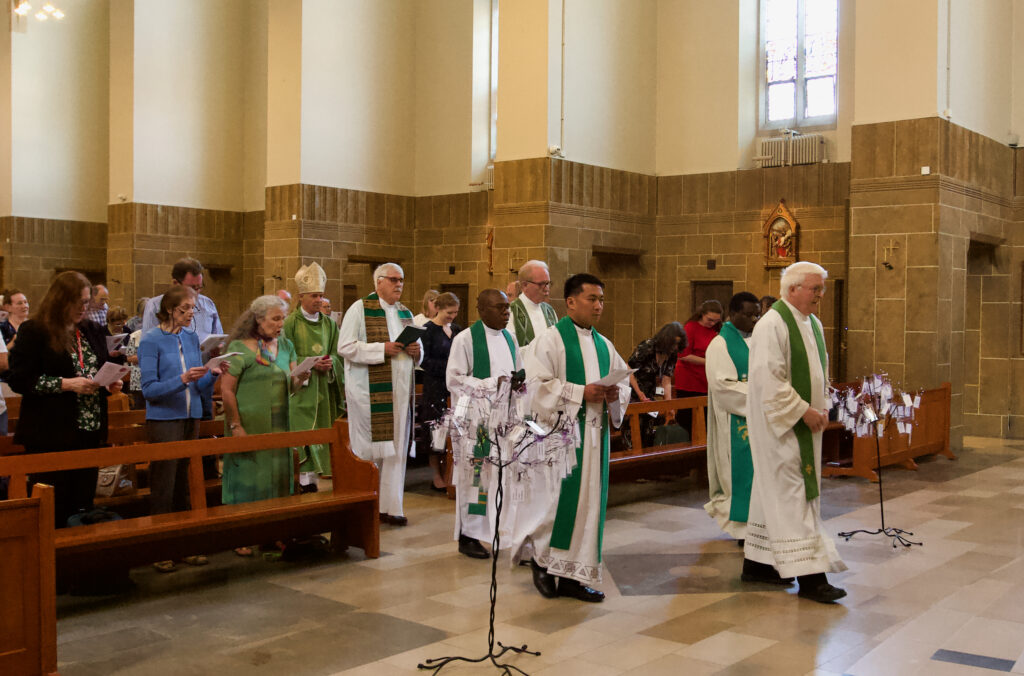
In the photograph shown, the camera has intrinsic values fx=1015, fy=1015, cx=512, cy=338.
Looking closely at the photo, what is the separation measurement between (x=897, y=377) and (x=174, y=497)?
307 inches

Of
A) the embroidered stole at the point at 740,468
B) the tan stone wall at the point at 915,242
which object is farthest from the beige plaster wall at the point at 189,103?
the embroidered stole at the point at 740,468

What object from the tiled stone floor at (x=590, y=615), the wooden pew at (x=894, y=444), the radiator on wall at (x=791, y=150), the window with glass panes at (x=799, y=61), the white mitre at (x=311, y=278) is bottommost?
the tiled stone floor at (x=590, y=615)

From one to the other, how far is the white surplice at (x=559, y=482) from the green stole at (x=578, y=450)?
0.07 feet

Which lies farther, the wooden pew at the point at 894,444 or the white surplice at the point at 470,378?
the wooden pew at the point at 894,444

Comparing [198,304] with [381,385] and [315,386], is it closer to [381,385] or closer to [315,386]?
[315,386]

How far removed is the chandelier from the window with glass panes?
11.1 meters

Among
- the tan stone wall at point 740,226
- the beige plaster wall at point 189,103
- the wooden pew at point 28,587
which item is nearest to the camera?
the wooden pew at point 28,587

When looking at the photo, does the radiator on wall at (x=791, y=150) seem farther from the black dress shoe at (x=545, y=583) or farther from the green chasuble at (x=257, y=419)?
the black dress shoe at (x=545, y=583)

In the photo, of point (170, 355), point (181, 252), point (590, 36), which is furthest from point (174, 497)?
point (181, 252)

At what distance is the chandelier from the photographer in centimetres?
1675

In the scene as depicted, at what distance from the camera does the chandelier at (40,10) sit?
1675cm

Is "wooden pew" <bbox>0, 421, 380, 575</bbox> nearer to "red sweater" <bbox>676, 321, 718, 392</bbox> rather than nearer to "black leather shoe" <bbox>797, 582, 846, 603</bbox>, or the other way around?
"black leather shoe" <bbox>797, 582, 846, 603</bbox>

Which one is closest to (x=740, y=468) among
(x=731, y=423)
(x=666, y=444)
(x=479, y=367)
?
(x=731, y=423)

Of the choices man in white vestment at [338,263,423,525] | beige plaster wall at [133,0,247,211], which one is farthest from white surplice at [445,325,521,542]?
beige plaster wall at [133,0,247,211]
